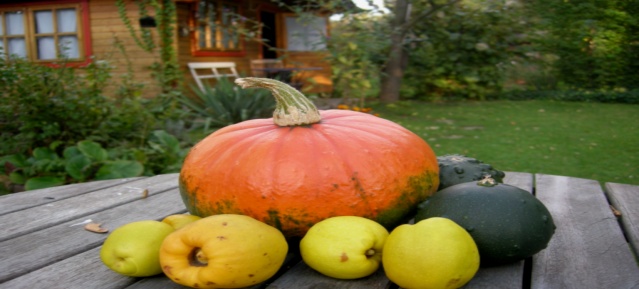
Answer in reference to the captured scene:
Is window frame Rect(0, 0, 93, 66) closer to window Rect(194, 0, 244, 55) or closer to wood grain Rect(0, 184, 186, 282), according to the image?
window Rect(194, 0, 244, 55)

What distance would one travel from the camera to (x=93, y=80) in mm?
4703

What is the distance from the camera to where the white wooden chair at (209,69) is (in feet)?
37.9

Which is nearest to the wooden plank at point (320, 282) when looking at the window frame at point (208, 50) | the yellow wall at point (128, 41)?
the yellow wall at point (128, 41)

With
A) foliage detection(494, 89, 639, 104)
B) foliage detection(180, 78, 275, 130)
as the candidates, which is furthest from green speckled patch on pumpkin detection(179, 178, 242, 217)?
foliage detection(494, 89, 639, 104)

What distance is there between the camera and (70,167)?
10.5 feet

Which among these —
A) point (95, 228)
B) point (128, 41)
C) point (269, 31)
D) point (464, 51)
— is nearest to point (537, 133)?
point (464, 51)

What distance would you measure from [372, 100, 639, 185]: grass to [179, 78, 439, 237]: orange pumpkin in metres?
4.60

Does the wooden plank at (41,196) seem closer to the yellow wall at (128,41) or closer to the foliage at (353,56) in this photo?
the foliage at (353,56)

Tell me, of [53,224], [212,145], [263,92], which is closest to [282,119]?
[212,145]

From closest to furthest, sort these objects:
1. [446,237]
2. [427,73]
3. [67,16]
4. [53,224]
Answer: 1. [446,237]
2. [53,224]
3. [67,16]
4. [427,73]

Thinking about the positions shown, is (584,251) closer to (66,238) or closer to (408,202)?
(408,202)

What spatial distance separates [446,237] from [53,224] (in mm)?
1331

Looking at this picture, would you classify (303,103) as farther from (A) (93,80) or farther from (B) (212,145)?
(A) (93,80)

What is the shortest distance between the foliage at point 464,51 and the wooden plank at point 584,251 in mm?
11515
